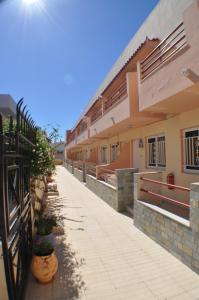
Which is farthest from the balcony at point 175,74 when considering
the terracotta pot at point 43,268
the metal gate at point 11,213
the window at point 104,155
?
the window at point 104,155

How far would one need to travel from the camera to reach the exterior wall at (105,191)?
994cm

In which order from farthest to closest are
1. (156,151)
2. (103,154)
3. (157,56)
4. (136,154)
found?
1. (103,154)
2. (136,154)
3. (156,151)
4. (157,56)

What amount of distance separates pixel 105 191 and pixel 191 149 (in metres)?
5.19

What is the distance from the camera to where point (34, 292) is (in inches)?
158

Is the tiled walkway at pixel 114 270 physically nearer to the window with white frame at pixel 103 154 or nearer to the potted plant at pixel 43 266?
the potted plant at pixel 43 266

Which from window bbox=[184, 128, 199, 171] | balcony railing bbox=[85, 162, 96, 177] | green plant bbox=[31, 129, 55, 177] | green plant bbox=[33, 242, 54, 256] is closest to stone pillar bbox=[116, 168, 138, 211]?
window bbox=[184, 128, 199, 171]

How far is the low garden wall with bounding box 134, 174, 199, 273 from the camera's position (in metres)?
4.58

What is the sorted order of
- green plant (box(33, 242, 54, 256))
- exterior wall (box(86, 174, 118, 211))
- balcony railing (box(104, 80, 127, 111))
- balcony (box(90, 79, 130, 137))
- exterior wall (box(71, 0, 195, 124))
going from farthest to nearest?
balcony railing (box(104, 80, 127, 111)), exterior wall (box(86, 174, 118, 211)), balcony (box(90, 79, 130, 137)), exterior wall (box(71, 0, 195, 124)), green plant (box(33, 242, 54, 256))

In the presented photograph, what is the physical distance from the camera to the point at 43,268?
422cm

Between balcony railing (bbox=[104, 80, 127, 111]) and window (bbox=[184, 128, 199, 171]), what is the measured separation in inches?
151

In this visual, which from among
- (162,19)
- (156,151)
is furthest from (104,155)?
(162,19)

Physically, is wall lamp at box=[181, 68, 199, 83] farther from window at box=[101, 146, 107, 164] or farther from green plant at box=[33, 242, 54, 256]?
window at box=[101, 146, 107, 164]

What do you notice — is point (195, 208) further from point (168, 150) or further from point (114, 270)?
point (168, 150)

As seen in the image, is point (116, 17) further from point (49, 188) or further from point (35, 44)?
point (49, 188)
